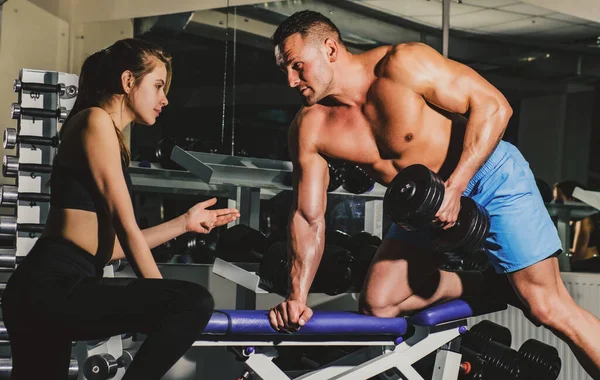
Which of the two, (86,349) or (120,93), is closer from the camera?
(120,93)

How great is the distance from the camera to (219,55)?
4.84 metres

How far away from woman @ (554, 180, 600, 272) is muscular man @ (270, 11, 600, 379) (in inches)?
109

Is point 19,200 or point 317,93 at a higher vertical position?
point 317,93

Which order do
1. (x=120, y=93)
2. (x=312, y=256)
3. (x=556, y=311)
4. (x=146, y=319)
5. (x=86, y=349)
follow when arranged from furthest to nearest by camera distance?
(x=86, y=349) → (x=312, y=256) → (x=556, y=311) → (x=120, y=93) → (x=146, y=319)

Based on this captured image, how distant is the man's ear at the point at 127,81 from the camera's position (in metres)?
1.87

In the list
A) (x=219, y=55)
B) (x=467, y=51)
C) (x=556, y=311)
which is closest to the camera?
(x=556, y=311)

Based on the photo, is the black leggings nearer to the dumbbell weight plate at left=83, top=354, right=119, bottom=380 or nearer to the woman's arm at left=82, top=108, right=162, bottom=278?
the woman's arm at left=82, top=108, right=162, bottom=278

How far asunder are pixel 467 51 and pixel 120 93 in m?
4.00

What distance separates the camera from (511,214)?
95.9 inches

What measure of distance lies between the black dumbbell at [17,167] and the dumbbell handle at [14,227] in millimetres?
193

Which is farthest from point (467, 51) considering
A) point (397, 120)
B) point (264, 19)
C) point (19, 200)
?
point (19, 200)

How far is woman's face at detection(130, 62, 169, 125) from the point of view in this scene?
1.90 m

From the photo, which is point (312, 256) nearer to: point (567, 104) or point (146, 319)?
point (146, 319)

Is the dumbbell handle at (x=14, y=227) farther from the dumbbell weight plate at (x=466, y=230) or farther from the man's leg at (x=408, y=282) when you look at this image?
the dumbbell weight plate at (x=466, y=230)
